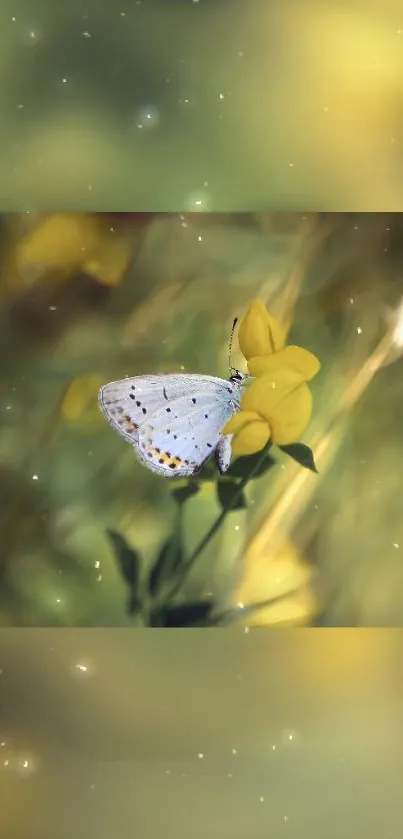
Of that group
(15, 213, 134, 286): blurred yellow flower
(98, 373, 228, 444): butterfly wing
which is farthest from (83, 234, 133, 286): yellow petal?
(98, 373, 228, 444): butterfly wing

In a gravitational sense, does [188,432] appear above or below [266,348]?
below

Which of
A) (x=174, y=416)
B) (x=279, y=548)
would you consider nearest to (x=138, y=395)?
(x=174, y=416)

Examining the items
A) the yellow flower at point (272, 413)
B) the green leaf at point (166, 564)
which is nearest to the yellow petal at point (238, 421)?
the yellow flower at point (272, 413)

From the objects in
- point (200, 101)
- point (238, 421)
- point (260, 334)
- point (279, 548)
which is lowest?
point (279, 548)

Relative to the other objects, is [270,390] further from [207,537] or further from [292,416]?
[207,537]

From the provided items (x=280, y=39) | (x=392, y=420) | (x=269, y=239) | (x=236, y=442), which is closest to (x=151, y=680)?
(x=236, y=442)

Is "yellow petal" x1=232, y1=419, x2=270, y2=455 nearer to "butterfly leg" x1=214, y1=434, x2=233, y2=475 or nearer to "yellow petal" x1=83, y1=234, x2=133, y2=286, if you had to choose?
"butterfly leg" x1=214, y1=434, x2=233, y2=475
